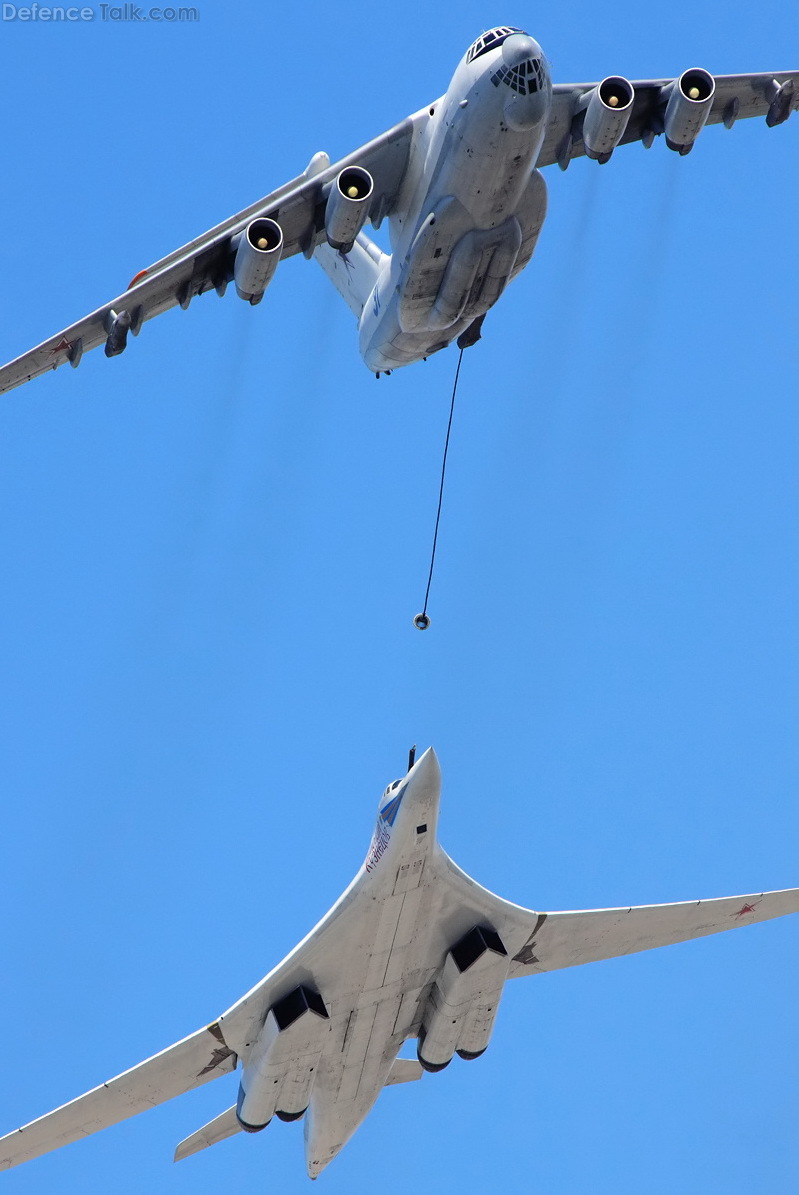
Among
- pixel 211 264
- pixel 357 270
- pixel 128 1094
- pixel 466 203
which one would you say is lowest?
pixel 128 1094

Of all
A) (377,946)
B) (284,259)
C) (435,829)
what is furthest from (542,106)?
(377,946)

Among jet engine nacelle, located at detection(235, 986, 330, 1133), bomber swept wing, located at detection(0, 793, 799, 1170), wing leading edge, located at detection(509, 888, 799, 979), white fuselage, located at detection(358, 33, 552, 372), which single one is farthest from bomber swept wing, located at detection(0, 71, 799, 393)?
wing leading edge, located at detection(509, 888, 799, 979)

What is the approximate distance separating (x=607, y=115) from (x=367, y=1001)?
12.5 m

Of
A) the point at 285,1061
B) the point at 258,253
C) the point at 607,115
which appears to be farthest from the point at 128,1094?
the point at 607,115

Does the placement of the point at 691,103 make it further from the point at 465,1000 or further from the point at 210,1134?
the point at 210,1134

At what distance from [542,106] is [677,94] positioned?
3.57 m

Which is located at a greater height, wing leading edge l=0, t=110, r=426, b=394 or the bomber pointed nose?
wing leading edge l=0, t=110, r=426, b=394

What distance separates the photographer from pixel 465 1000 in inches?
1027

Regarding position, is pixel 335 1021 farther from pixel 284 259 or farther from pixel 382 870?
pixel 284 259

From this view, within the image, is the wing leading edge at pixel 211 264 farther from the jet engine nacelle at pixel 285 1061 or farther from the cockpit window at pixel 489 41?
the jet engine nacelle at pixel 285 1061

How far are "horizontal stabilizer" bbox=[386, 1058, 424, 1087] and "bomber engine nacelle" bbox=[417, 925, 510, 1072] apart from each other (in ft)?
2.98

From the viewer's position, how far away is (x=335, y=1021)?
25875 millimetres

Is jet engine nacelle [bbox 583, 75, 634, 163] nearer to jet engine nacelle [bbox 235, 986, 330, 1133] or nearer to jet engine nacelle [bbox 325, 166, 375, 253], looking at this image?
jet engine nacelle [bbox 325, 166, 375, 253]

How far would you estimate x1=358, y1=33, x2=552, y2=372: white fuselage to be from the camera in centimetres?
2105
